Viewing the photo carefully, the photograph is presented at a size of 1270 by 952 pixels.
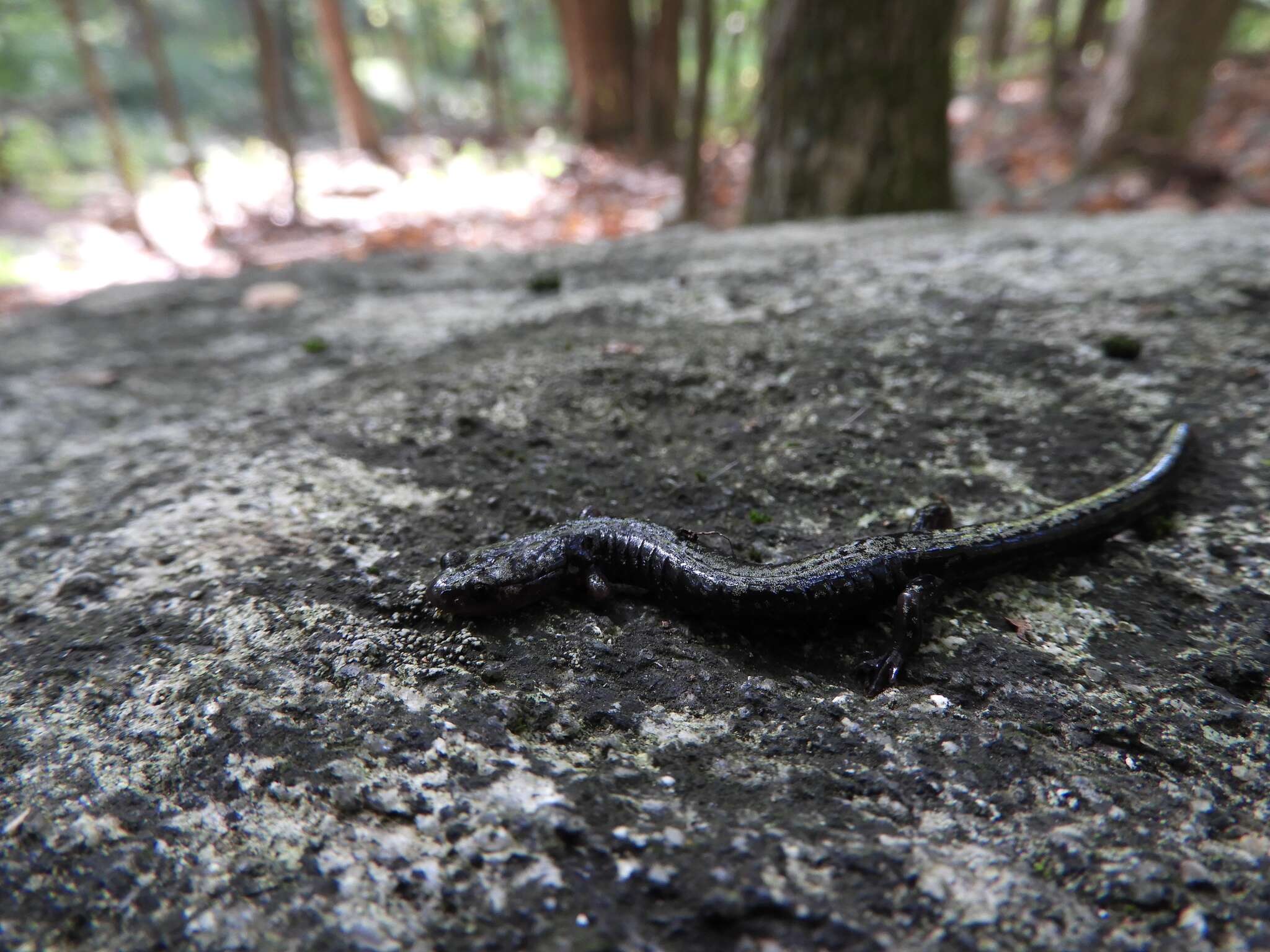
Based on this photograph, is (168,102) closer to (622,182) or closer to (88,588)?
(622,182)

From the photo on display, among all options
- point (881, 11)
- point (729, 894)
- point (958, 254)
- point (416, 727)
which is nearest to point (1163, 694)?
point (729, 894)

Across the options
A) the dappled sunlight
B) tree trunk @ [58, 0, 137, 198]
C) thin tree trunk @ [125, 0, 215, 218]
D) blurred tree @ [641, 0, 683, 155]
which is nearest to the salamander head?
the dappled sunlight

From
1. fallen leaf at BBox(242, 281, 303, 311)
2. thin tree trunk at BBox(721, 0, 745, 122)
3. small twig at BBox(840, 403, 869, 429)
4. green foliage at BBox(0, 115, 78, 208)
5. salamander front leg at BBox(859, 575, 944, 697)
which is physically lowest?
salamander front leg at BBox(859, 575, 944, 697)

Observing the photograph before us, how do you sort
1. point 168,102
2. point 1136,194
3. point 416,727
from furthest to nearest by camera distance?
point 168,102, point 1136,194, point 416,727

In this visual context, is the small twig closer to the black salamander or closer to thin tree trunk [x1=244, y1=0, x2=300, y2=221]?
the black salamander

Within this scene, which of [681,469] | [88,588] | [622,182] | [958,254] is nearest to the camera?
[88,588]

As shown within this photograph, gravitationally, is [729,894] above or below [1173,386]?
below
